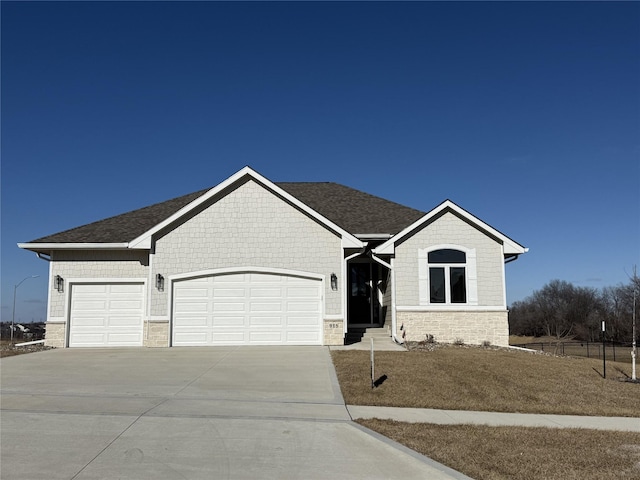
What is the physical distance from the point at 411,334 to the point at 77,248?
11945 mm

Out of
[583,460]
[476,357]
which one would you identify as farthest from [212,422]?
[476,357]

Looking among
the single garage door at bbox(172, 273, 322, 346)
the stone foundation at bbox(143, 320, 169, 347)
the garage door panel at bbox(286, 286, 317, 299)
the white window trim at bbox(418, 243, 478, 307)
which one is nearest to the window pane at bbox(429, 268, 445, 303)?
the white window trim at bbox(418, 243, 478, 307)

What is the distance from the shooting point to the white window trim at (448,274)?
18891 millimetres

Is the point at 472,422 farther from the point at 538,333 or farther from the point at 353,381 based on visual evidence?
the point at 538,333

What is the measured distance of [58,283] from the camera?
18.1 meters

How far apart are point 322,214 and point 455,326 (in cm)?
623

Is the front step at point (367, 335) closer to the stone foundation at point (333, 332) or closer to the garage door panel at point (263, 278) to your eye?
the stone foundation at point (333, 332)

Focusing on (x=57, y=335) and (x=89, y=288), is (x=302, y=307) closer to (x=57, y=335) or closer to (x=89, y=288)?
(x=89, y=288)

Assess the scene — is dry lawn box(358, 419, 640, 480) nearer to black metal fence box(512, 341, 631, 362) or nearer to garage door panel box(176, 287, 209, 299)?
garage door panel box(176, 287, 209, 299)

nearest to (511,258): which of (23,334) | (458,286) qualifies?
(458,286)

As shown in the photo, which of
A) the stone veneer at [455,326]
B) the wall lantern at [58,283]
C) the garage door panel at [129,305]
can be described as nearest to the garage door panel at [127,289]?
the garage door panel at [129,305]

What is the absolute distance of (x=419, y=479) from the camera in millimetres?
6094

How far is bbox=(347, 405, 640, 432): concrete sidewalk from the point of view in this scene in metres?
9.05

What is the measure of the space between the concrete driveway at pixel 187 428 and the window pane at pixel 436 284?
23.5ft
